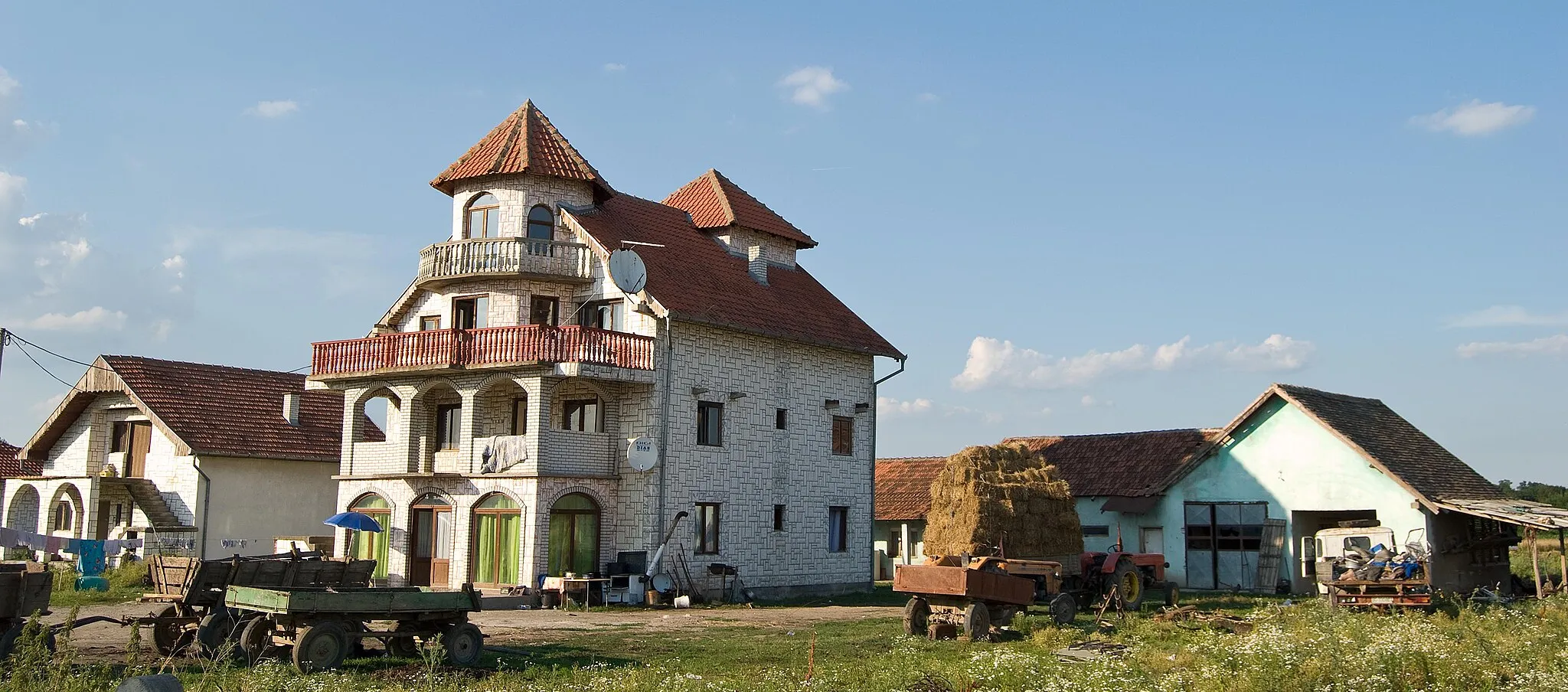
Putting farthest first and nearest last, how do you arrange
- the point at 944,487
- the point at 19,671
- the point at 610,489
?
the point at 610,489, the point at 944,487, the point at 19,671

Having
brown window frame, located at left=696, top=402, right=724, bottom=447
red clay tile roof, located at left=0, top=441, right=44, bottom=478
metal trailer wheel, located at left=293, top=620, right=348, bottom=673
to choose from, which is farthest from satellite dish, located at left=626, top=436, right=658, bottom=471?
red clay tile roof, located at left=0, top=441, right=44, bottom=478

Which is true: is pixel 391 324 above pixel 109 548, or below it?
above

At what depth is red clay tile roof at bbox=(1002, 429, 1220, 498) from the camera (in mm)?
35188

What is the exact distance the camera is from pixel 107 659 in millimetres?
16172

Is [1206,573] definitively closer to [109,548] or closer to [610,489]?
[610,489]

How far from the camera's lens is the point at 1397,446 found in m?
32.6

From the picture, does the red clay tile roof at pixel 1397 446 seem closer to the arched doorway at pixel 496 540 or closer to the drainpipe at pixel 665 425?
the drainpipe at pixel 665 425

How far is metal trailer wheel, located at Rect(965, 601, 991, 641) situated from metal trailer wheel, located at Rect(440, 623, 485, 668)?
6.96 meters

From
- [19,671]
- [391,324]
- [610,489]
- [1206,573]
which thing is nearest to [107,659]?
[19,671]

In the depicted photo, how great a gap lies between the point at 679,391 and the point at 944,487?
21.2 feet

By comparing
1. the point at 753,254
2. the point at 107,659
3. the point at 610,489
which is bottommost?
the point at 107,659

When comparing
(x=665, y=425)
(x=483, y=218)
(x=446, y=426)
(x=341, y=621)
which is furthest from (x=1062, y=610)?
(x=483, y=218)

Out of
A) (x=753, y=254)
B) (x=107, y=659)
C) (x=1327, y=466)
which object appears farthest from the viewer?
(x=753, y=254)

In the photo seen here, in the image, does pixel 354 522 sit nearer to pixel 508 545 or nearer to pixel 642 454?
pixel 508 545
